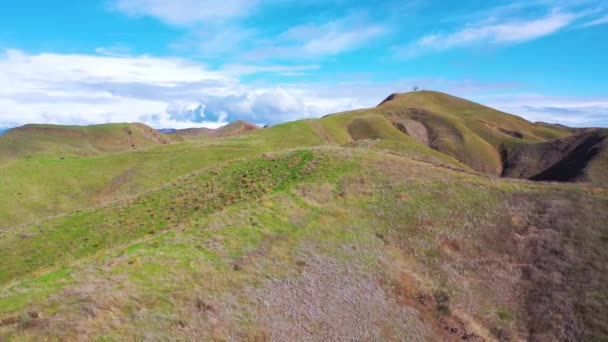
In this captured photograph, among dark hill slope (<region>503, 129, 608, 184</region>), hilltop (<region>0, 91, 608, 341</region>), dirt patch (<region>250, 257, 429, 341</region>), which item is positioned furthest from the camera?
dark hill slope (<region>503, 129, 608, 184</region>)

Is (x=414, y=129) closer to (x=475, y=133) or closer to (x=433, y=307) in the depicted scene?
(x=475, y=133)

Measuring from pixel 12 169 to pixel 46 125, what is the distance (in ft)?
393

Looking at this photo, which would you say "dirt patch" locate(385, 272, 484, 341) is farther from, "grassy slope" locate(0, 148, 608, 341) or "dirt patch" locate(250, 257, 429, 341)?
"dirt patch" locate(250, 257, 429, 341)

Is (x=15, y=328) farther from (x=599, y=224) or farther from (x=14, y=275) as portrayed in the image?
(x=599, y=224)

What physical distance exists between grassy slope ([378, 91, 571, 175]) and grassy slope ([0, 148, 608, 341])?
106 metres

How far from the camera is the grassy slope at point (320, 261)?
18.0 metres

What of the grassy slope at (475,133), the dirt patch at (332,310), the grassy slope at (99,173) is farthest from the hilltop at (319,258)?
the grassy slope at (475,133)

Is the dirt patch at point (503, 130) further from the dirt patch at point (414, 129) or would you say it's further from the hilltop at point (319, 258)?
the hilltop at point (319, 258)

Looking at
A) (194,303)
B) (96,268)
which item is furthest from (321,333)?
(96,268)

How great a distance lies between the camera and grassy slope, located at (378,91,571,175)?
449 feet

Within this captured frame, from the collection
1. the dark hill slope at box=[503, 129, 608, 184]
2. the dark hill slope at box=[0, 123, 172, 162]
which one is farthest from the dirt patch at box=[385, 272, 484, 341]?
the dark hill slope at box=[0, 123, 172, 162]

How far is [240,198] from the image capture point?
35375 mm

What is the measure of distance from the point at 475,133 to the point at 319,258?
15608 centimetres

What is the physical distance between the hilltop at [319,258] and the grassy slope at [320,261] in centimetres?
10
